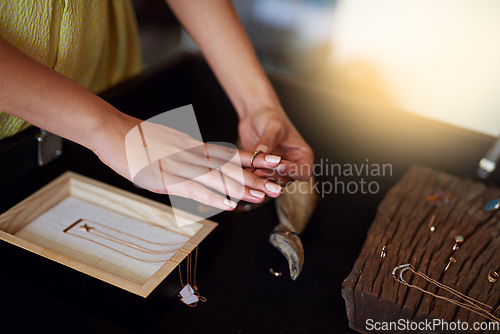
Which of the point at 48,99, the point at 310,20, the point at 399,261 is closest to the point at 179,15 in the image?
the point at 48,99

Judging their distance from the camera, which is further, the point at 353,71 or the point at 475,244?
the point at 353,71

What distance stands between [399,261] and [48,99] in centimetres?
55

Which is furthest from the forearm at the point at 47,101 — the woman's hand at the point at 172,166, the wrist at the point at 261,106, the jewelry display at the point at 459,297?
the jewelry display at the point at 459,297

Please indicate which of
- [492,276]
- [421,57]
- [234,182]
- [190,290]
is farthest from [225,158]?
[421,57]

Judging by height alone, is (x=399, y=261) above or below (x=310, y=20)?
below

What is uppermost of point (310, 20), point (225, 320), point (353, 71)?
point (310, 20)

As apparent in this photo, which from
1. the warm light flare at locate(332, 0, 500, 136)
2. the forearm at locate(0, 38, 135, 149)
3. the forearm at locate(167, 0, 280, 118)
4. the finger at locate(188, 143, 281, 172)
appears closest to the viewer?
the forearm at locate(0, 38, 135, 149)

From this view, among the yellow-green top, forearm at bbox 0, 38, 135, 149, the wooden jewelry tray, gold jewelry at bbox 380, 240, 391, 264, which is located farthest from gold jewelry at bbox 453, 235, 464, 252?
the yellow-green top

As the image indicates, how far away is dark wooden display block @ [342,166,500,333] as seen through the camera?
530mm

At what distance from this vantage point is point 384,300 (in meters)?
0.53

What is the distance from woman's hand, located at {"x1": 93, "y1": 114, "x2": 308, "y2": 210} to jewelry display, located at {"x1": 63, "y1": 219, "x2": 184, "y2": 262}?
0.09 metres

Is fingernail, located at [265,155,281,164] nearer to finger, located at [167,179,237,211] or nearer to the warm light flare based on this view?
finger, located at [167,179,237,211]

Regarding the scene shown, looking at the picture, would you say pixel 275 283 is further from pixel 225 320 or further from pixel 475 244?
pixel 475 244

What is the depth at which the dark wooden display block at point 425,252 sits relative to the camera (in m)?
0.53
